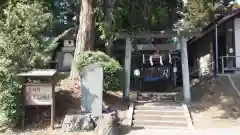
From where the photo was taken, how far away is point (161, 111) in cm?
1400

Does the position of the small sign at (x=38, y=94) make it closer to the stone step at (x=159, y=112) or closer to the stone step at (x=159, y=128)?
the stone step at (x=159, y=128)

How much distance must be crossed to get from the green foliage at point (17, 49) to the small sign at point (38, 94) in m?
0.36

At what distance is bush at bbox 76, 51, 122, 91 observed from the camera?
1252cm

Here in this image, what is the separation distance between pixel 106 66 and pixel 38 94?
10.6ft

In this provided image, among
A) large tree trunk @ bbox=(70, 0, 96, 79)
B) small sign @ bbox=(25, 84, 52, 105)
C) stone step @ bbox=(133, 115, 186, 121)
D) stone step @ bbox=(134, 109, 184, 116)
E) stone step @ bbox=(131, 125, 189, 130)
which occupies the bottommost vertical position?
stone step @ bbox=(131, 125, 189, 130)

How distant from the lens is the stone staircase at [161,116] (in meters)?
12.7

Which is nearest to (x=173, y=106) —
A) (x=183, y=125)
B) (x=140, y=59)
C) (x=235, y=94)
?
(x=183, y=125)

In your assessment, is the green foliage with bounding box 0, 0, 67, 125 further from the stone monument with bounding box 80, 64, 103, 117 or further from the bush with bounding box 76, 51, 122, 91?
the stone monument with bounding box 80, 64, 103, 117

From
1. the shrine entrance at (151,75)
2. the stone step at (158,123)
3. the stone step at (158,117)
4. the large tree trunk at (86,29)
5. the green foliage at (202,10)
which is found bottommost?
the stone step at (158,123)

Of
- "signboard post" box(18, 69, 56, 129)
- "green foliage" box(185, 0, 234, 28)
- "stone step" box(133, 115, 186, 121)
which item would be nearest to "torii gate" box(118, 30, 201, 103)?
"stone step" box(133, 115, 186, 121)

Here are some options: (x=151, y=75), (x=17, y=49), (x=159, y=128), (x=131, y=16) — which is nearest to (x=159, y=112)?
(x=159, y=128)

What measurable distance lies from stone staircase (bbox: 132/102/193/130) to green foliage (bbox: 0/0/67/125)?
172 inches

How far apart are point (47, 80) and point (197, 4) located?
21061 millimetres

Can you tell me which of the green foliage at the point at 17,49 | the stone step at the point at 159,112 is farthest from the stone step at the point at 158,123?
the green foliage at the point at 17,49
